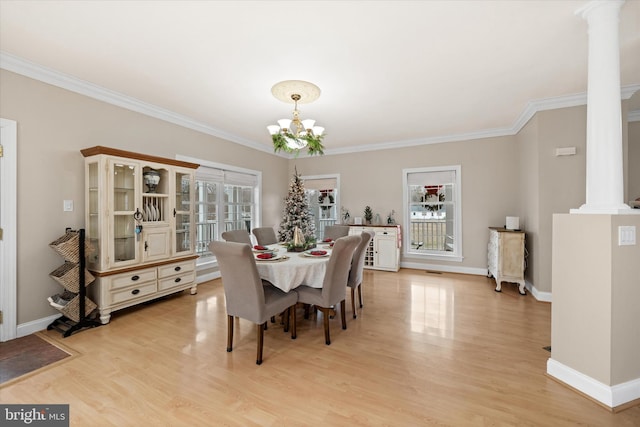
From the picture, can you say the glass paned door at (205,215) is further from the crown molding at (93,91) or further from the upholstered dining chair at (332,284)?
the upholstered dining chair at (332,284)

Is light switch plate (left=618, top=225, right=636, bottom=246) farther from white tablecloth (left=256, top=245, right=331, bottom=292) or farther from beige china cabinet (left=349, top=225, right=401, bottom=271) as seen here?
beige china cabinet (left=349, top=225, right=401, bottom=271)

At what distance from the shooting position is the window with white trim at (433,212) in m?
5.41

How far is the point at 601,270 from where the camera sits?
1.80 meters

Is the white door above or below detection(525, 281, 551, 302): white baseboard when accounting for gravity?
above

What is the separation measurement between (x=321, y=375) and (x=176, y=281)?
8.74 ft

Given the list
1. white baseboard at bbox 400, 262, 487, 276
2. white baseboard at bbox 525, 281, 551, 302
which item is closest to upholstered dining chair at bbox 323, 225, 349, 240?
white baseboard at bbox 400, 262, 487, 276

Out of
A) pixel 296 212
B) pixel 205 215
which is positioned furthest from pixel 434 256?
pixel 205 215

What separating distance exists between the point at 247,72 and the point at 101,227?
7.69 feet

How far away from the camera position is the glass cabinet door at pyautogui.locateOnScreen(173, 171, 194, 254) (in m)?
3.90

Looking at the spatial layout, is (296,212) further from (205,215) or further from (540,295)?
(540,295)

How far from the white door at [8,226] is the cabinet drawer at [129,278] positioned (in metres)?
0.74

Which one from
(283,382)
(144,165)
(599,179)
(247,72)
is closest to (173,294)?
(144,165)

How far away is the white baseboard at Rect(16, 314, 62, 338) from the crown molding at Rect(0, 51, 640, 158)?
250 centimetres

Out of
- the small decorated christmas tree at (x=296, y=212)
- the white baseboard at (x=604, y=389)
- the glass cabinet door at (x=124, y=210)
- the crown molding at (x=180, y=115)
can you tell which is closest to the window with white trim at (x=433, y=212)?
the crown molding at (x=180, y=115)
